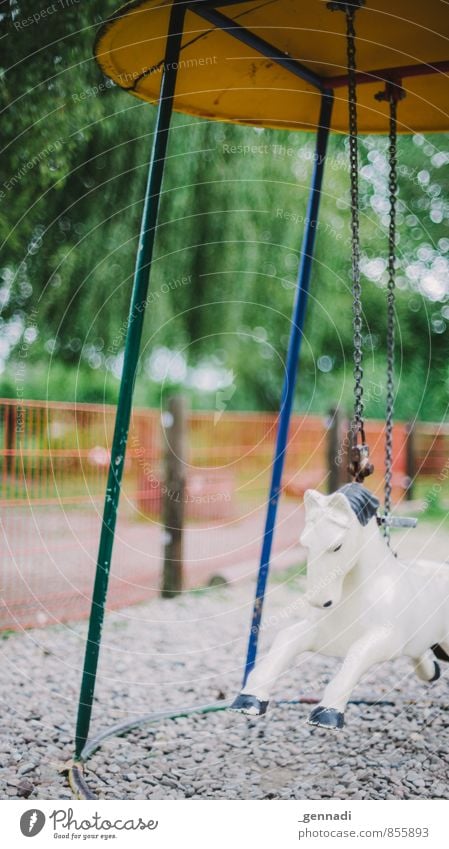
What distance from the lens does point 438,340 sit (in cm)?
716

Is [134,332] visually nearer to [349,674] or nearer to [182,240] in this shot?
[349,674]

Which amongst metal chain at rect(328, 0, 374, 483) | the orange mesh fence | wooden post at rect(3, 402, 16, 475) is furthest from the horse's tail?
wooden post at rect(3, 402, 16, 475)

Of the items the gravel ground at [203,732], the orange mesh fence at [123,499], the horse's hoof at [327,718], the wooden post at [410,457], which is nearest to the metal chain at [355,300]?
the horse's hoof at [327,718]

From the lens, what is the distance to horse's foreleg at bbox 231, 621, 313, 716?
1310 mm

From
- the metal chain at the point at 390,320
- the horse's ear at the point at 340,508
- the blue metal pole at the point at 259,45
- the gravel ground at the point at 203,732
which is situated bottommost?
the gravel ground at the point at 203,732

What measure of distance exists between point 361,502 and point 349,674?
27 cm

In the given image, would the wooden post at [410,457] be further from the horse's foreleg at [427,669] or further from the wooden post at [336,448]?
the horse's foreleg at [427,669]

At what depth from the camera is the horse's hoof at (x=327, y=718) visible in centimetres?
124

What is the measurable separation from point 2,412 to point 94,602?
169 centimetres

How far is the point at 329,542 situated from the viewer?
1.28 metres

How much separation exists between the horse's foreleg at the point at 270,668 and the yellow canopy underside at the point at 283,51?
3.69ft

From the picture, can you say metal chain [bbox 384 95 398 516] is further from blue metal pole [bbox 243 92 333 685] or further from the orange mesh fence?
the orange mesh fence

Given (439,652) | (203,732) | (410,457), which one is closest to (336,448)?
(410,457)
